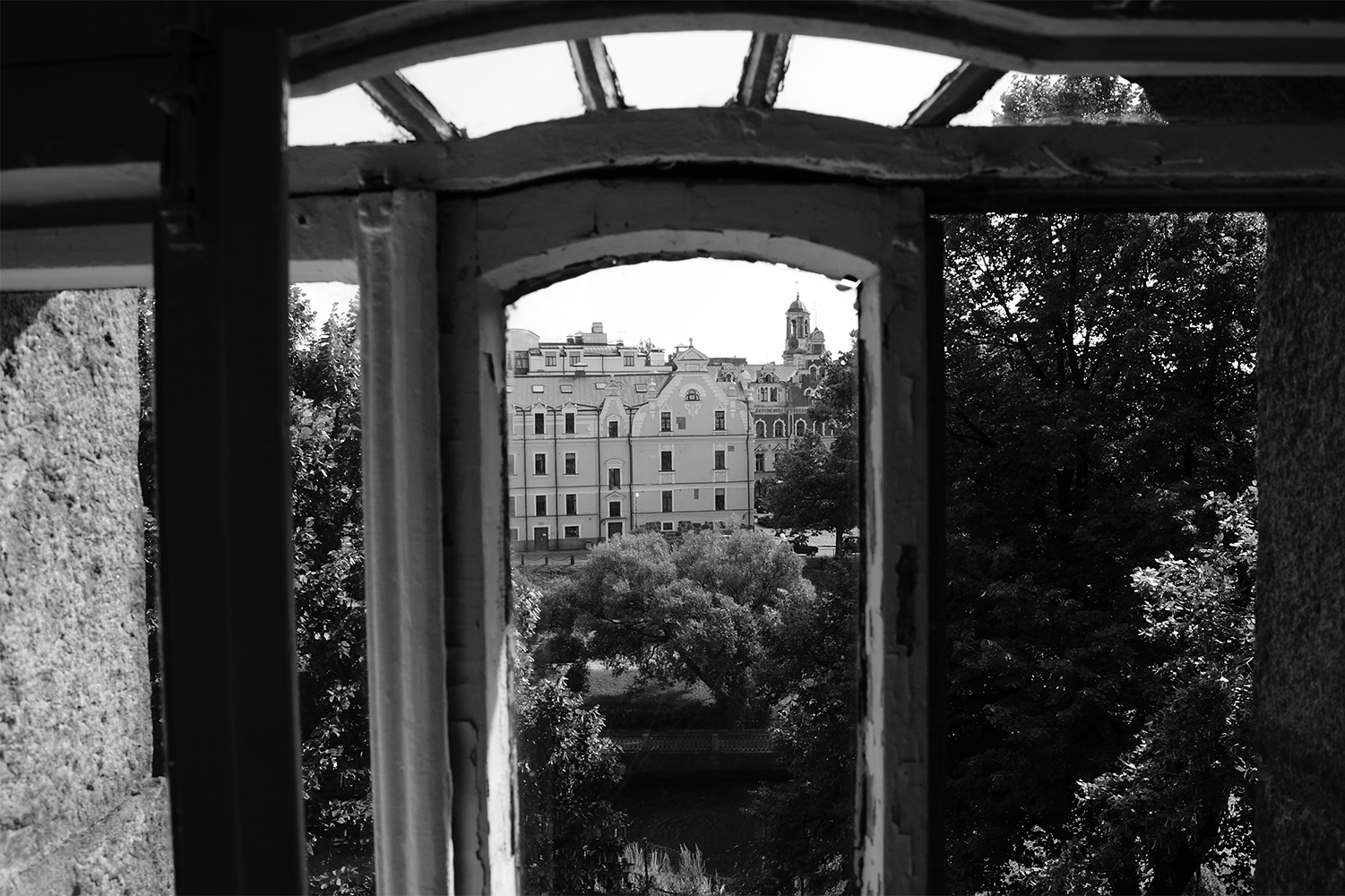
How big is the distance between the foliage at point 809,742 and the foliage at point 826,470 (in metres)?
0.20

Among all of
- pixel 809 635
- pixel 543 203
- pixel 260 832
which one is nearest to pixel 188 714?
pixel 260 832

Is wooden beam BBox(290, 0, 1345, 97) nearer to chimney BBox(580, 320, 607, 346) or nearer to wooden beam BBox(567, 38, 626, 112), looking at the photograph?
wooden beam BBox(567, 38, 626, 112)

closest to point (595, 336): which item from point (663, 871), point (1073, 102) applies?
point (663, 871)

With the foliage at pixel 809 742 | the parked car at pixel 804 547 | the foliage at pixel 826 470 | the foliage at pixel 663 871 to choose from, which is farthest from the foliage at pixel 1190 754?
the foliage at pixel 826 470

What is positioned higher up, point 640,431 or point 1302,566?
point 640,431

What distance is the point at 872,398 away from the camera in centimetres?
142

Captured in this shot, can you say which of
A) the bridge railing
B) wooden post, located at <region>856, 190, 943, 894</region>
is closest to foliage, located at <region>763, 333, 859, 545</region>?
wooden post, located at <region>856, 190, 943, 894</region>

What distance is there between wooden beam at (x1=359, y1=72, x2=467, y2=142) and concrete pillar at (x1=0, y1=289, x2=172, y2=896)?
718 mm

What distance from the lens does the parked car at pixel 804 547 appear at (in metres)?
2.70

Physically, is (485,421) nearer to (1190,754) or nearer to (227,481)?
(227,481)

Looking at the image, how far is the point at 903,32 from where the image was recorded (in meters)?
1.15

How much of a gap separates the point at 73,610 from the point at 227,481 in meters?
0.91

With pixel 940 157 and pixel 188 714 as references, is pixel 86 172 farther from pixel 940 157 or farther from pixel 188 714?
pixel 940 157

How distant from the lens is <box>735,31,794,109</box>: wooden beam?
1234 millimetres
